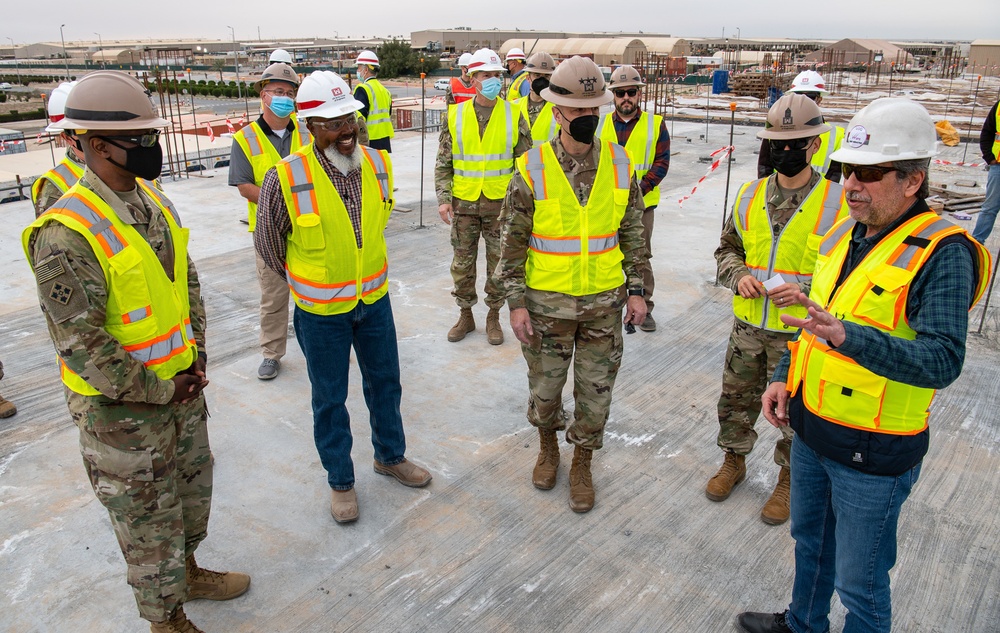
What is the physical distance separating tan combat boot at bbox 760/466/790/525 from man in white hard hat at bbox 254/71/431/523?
Answer: 198cm

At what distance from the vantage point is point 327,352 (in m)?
3.43

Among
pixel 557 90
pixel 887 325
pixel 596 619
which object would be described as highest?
pixel 557 90

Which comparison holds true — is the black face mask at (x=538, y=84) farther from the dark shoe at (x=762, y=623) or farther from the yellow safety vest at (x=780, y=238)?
the dark shoe at (x=762, y=623)

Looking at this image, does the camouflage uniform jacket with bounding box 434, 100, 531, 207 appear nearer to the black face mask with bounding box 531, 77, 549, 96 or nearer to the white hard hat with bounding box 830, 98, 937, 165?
the black face mask with bounding box 531, 77, 549, 96

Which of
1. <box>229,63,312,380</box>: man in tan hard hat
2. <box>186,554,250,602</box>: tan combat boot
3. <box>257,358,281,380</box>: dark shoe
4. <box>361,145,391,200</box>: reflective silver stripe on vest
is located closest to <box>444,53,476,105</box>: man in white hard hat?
<box>229,63,312,380</box>: man in tan hard hat

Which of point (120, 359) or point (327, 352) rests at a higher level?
point (120, 359)

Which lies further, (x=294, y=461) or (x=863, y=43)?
(x=863, y=43)

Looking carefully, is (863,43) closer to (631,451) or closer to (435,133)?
(435,133)

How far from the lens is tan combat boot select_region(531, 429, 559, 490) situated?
3.77 meters

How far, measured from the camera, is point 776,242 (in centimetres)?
339

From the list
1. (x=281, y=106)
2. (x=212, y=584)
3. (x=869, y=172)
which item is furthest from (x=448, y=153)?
(x=869, y=172)

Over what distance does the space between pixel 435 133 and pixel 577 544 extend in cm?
1452

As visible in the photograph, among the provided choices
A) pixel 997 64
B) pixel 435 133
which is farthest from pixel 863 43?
pixel 435 133

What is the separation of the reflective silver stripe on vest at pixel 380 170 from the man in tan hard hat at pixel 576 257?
0.61 meters
